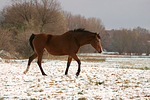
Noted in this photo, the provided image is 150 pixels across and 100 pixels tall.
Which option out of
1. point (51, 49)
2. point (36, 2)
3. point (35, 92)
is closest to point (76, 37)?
point (51, 49)

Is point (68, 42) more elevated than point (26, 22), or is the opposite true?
point (26, 22)

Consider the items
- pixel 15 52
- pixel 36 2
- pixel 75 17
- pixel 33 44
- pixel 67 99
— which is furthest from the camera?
pixel 75 17

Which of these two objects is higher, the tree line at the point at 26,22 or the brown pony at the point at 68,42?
the tree line at the point at 26,22

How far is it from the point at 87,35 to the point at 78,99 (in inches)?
161

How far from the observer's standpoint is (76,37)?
8.12 m

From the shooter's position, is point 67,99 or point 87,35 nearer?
point 67,99

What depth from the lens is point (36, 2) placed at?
37188mm

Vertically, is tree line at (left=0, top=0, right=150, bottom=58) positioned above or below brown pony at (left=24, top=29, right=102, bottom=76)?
above

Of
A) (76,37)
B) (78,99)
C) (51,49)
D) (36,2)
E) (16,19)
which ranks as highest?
(36,2)

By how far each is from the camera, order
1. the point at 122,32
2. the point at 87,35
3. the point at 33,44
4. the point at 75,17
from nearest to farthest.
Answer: the point at 87,35 → the point at 33,44 → the point at 75,17 → the point at 122,32

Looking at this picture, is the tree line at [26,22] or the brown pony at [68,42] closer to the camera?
the brown pony at [68,42]

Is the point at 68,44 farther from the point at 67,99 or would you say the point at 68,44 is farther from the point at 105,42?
the point at 105,42

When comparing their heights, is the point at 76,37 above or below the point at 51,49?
above

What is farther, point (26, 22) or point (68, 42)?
point (26, 22)
